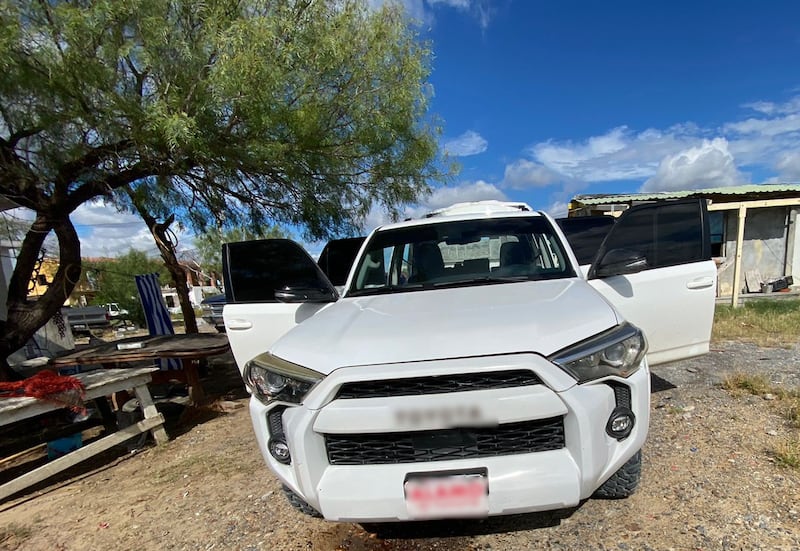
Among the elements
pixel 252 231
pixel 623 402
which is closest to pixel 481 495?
pixel 623 402

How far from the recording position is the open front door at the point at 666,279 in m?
2.90

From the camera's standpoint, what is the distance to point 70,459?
3.46 meters

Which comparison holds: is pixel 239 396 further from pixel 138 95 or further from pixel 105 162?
pixel 138 95

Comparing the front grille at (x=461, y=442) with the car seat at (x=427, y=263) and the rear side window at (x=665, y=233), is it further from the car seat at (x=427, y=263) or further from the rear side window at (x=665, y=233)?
the rear side window at (x=665, y=233)

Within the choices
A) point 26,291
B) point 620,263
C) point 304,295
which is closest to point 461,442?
point 304,295

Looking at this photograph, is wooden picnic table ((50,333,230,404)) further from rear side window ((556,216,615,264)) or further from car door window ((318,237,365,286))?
rear side window ((556,216,615,264))

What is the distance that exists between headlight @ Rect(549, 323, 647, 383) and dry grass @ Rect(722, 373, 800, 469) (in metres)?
1.66

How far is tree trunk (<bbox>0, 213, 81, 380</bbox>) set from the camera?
5129 millimetres

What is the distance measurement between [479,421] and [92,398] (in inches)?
147

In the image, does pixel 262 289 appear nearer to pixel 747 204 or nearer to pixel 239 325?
Answer: pixel 239 325

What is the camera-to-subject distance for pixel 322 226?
20.4 feet

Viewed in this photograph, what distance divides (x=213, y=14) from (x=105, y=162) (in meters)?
1.97

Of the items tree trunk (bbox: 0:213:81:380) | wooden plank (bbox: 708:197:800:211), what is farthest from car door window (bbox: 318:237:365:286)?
wooden plank (bbox: 708:197:800:211)

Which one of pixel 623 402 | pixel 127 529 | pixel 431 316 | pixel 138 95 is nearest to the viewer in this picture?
pixel 623 402
